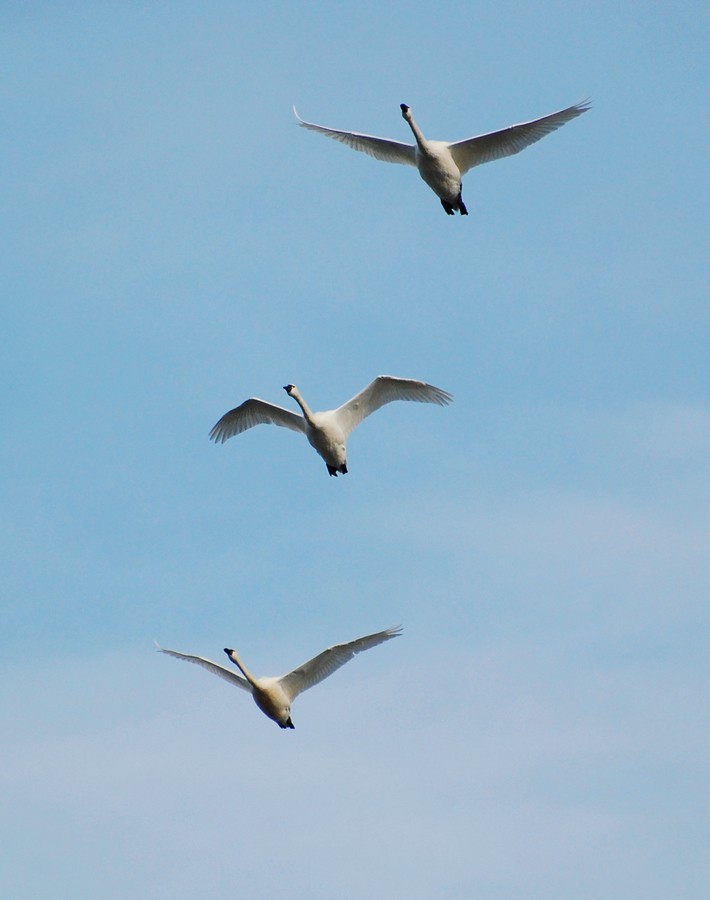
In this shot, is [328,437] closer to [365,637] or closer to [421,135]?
[365,637]

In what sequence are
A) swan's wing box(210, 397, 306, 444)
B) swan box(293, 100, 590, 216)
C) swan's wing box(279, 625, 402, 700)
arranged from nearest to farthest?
swan's wing box(279, 625, 402, 700) < swan box(293, 100, 590, 216) < swan's wing box(210, 397, 306, 444)

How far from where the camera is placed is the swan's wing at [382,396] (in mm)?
33688

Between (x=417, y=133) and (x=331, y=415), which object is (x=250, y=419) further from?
(x=417, y=133)

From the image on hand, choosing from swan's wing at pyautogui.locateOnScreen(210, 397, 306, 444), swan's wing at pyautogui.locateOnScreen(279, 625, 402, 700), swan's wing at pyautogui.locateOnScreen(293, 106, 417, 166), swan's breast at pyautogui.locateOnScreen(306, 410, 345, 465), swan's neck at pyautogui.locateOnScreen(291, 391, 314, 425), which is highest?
swan's wing at pyautogui.locateOnScreen(293, 106, 417, 166)

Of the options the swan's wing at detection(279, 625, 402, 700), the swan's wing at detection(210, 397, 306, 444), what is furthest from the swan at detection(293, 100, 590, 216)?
the swan's wing at detection(279, 625, 402, 700)

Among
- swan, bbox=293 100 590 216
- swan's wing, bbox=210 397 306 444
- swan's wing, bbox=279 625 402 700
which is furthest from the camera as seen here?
swan's wing, bbox=210 397 306 444

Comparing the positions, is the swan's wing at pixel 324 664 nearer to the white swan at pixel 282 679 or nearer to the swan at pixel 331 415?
the white swan at pixel 282 679

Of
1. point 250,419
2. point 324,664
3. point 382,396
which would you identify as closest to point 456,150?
point 382,396

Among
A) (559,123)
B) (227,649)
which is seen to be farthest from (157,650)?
(559,123)

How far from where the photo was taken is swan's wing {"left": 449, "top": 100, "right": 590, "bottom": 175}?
3222 centimetres

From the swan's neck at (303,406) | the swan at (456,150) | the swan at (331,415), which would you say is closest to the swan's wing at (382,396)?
the swan at (331,415)

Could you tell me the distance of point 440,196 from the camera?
33.4 m

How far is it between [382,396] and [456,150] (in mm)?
5719

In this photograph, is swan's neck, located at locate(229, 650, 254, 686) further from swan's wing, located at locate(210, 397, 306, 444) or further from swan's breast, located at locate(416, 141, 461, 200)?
swan's breast, located at locate(416, 141, 461, 200)
